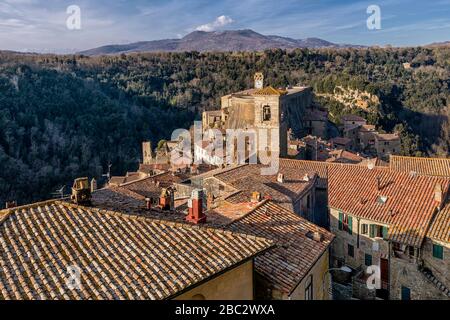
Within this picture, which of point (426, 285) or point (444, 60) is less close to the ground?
point (444, 60)

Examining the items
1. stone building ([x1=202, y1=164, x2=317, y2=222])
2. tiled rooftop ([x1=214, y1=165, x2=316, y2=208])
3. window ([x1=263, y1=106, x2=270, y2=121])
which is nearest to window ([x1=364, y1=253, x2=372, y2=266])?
stone building ([x1=202, y1=164, x2=317, y2=222])

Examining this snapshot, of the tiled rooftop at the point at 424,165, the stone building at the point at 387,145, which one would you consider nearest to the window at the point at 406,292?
the tiled rooftop at the point at 424,165

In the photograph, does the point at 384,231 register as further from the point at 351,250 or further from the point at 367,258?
the point at 351,250

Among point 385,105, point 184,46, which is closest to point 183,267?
point 385,105

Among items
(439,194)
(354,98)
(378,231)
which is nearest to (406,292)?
(378,231)
